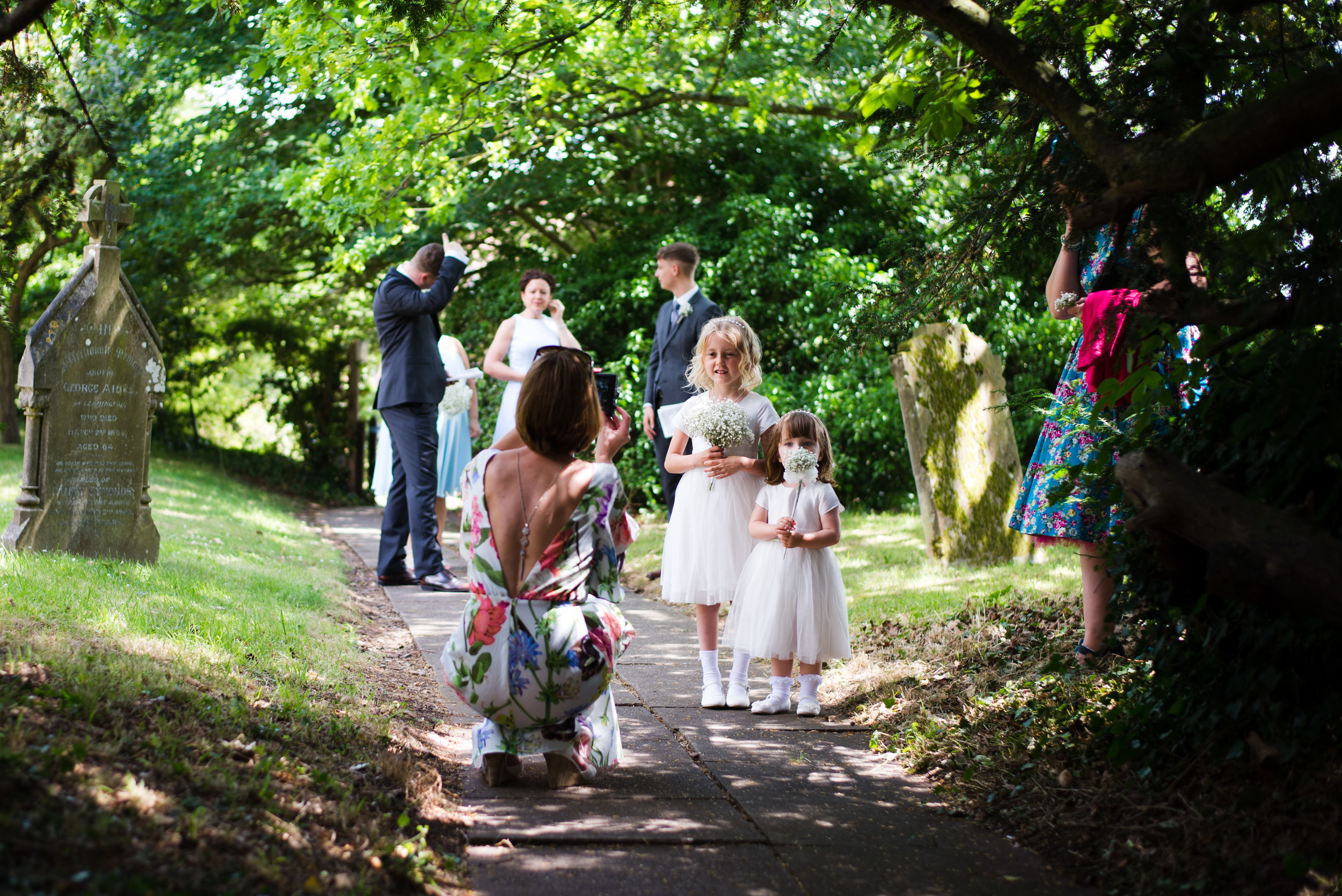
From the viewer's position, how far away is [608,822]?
335 centimetres

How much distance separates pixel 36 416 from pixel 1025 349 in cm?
1067

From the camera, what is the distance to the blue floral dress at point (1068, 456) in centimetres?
432

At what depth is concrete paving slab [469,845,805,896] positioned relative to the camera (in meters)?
2.81

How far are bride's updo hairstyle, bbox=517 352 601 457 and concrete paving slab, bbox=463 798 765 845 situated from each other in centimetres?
120

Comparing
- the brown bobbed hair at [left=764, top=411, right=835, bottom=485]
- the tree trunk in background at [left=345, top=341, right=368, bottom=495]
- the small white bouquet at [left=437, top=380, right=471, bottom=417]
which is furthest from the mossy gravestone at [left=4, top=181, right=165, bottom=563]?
the tree trunk in background at [left=345, top=341, right=368, bottom=495]

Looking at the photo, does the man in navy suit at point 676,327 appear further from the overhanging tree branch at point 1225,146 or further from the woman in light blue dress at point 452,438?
the overhanging tree branch at point 1225,146

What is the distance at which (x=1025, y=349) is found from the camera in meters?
13.0

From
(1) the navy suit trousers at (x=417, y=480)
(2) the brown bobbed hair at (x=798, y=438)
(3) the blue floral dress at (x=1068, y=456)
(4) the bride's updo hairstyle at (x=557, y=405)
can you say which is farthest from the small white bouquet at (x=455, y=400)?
(4) the bride's updo hairstyle at (x=557, y=405)

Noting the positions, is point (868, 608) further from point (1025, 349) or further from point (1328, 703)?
point (1025, 349)

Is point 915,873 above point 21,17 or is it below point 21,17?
below

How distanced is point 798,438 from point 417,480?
3.65m

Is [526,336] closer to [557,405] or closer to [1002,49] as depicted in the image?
[557,405]

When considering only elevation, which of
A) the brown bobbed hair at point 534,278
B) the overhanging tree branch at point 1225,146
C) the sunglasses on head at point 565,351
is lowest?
the sunglasses on head at point 565,351

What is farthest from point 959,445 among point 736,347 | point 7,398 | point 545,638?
point 7,398
